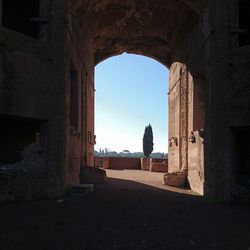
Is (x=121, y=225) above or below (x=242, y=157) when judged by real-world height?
below

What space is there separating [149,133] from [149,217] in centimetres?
4221

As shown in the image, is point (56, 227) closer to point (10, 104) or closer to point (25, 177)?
point (25, 177)

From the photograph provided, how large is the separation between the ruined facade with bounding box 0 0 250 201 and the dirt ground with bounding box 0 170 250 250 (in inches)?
65.7

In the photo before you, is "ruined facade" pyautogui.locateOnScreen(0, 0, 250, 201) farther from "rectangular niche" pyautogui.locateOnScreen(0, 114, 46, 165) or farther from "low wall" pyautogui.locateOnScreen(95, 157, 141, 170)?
"low wall" pyautogui.locateOnScreen(95, 157, 141, 170)

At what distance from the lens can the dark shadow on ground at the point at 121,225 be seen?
6203 mm

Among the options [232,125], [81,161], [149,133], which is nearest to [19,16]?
[81,161]

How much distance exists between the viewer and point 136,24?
19.1 metres

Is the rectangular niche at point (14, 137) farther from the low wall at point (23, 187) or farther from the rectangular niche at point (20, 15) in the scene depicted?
the rectangular niche at point (20, 15)

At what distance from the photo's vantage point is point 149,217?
8.40 meters

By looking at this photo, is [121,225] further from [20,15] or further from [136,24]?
[136,24]

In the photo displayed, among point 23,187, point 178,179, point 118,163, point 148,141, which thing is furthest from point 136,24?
point 148,141

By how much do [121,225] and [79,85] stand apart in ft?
29.7

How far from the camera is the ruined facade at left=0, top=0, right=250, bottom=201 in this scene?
10.9 metres

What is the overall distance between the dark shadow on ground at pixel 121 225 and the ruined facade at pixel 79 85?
1.67 metres
